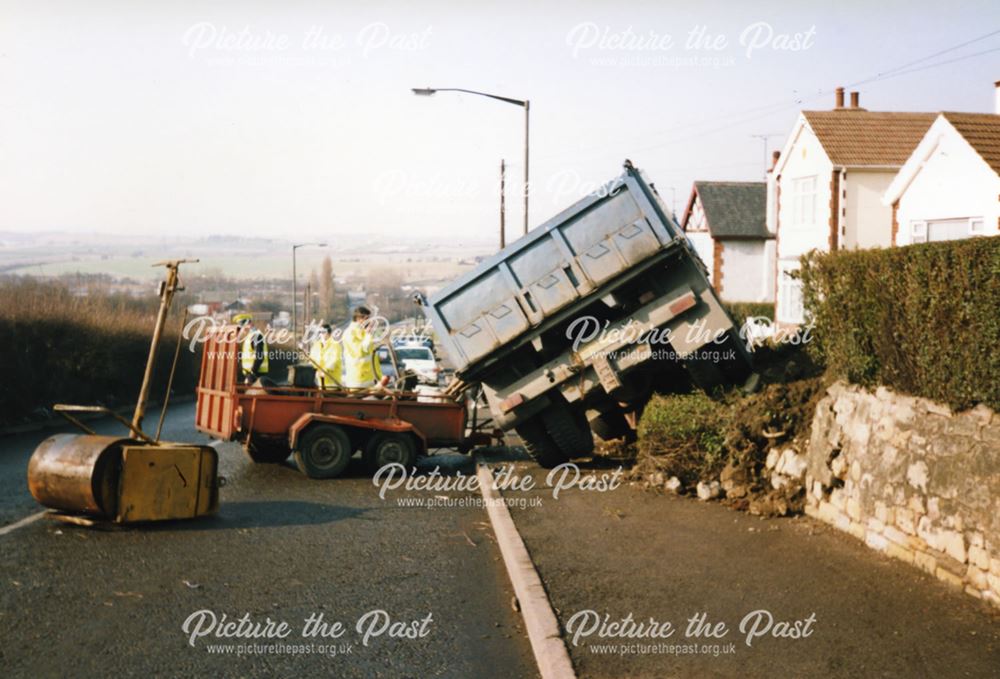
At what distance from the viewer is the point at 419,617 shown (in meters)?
6.84

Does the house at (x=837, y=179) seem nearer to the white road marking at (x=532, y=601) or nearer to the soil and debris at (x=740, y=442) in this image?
the soil and debris at (x=740, y=442)

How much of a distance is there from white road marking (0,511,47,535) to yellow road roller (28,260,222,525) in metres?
0.27

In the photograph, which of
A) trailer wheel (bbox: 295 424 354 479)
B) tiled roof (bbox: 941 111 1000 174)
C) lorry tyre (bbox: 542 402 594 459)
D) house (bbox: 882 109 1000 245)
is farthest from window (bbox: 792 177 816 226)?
trailer wheel (bbox: 295 424 354 479)

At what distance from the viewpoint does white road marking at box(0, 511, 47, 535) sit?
8.92 meters

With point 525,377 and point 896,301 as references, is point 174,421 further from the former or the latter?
point 896,301

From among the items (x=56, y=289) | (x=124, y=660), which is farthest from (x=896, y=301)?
(x=56, y=289)

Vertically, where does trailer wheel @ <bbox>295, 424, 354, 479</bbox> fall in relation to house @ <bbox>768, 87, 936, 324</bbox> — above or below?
below

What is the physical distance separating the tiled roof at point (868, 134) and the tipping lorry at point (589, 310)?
21256 millimetres

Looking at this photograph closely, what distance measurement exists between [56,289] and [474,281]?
50.8 feet

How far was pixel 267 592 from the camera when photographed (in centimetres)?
729

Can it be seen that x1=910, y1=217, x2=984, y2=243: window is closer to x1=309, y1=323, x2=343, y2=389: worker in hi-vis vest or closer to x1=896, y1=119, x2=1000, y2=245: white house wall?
x1=896, y1=119, x2=1000, y2=245: white house wall

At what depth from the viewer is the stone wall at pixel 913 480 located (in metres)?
6.51

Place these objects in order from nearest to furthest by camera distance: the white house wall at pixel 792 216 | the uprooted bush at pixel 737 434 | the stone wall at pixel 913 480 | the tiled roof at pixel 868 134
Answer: the stone wall at pixel 913 480
the uprooted bush at pixel 737 434
the tiled roof at pixel 868 134
the white house wall at pixel 792 216

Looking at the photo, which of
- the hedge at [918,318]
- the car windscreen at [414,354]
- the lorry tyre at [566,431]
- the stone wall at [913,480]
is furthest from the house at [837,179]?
the stone wall at [913,480]
